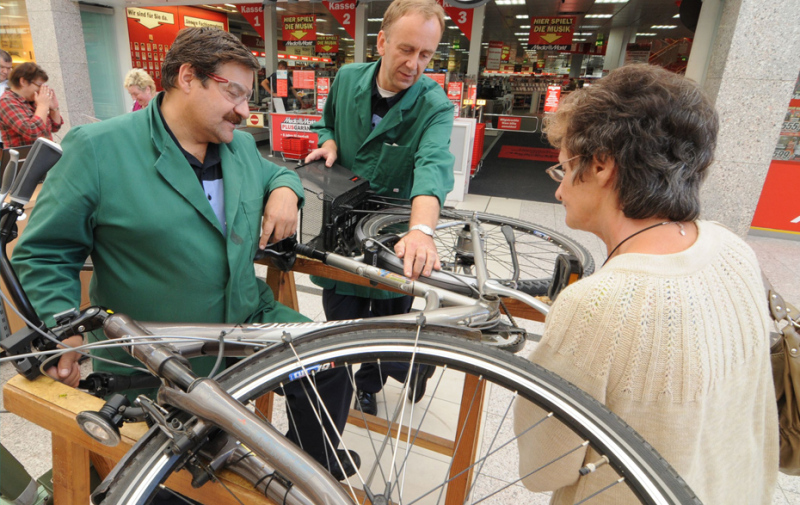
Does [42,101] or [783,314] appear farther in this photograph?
[42,101]

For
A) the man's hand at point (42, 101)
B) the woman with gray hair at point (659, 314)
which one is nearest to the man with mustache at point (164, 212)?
the woman with gray hair at point (659, 314)

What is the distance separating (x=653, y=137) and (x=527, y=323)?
7.83 feet

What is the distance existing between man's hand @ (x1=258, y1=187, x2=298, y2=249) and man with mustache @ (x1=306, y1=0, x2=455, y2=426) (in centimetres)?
36

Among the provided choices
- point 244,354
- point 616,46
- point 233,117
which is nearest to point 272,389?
point 244,354

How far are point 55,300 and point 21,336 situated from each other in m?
0.21

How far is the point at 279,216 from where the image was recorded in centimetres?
125

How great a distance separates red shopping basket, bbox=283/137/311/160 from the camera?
6611 millimetres

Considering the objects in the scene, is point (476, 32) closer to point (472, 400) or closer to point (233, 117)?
point (233, 117)

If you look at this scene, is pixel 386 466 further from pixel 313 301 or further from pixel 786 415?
pixel 313 301

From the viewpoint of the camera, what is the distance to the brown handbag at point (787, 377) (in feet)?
2.86

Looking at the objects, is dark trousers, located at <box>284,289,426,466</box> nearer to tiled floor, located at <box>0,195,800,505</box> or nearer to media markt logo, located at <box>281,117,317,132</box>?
tiled floor, located at <box>0,195,800,505</box>

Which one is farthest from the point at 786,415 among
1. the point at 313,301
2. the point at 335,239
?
the point at 313,301

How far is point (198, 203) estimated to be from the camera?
3.61 feet

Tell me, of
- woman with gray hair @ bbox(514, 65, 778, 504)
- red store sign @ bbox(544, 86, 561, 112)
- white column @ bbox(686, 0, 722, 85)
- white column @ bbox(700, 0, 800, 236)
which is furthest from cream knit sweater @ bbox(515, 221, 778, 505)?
red store sign @ bbox(544, 86, 561, 112)
